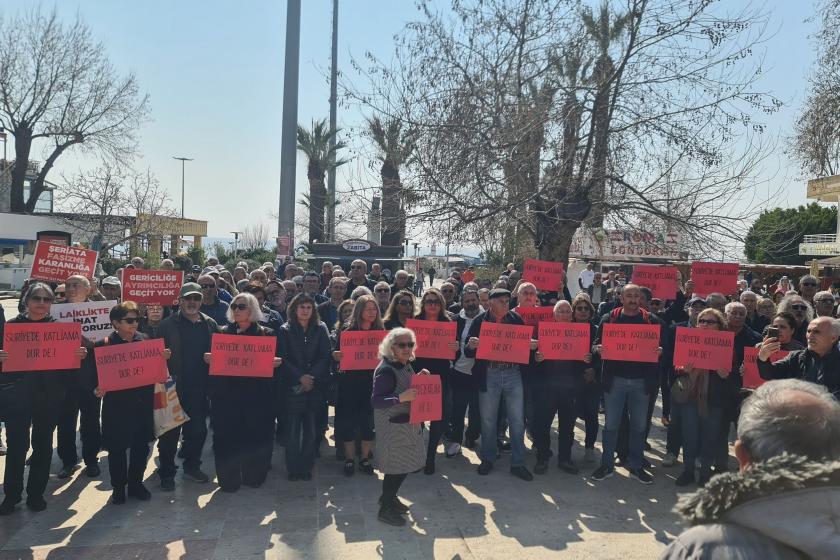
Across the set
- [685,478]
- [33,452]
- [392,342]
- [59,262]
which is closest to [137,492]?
[33,452]

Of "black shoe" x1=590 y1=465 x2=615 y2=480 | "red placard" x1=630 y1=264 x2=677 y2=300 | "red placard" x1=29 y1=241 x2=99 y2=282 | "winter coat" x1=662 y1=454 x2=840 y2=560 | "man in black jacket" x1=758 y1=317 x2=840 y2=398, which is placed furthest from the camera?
"red placard" x1=630 y1=264 x2=677 y2=300

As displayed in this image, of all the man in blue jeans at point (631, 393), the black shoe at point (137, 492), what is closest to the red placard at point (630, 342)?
the man in blue jeans at point (631, 393)

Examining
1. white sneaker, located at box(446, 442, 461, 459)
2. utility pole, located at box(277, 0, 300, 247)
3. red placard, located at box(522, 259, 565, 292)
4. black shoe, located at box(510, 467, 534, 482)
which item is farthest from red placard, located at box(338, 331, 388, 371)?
utility pole, located at box(277, 0, 300, 247)

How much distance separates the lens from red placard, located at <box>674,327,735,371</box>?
5.73 m

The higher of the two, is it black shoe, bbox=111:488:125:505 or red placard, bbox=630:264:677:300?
red placard, bbox=630:264:677:300

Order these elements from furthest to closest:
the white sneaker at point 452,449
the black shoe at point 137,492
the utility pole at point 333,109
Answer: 1. the utility pole at point 333,109
2. the white sneaker at point 452,449
3. the black shoe at point 137,492

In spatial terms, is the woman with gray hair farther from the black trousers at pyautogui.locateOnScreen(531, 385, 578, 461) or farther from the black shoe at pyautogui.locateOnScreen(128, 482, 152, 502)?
the black shoe at pyautogui.locateOnScreen(128, 482, 152, 502)

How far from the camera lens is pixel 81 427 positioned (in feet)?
19.9

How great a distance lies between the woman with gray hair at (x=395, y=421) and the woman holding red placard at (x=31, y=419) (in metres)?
2.66

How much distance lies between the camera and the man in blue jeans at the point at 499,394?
20.2 ft

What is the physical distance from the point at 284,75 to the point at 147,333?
533 inches

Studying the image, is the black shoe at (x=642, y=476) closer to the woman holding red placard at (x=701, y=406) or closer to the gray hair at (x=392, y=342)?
the woman holding red placard at (x=701, y=406)

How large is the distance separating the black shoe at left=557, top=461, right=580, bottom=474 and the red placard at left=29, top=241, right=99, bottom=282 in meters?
6.12

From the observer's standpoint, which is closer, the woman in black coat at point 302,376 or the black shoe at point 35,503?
the black shoe at point 35,503
